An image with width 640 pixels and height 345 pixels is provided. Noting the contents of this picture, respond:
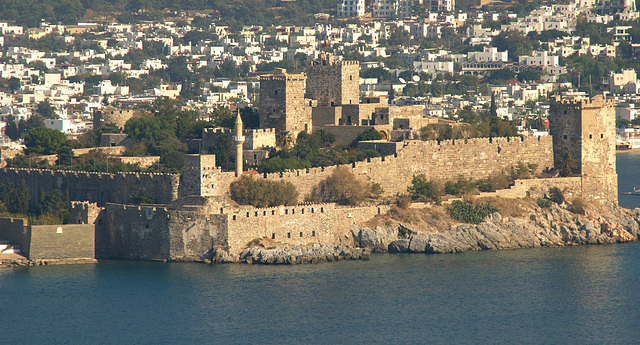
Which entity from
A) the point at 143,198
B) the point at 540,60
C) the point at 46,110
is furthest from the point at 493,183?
the point at 540,60

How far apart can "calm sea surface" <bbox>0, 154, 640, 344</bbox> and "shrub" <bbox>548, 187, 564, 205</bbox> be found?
610 cm

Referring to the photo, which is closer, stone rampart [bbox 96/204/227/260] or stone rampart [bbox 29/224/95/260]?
stone rampart [bbox 96/204/227/260]

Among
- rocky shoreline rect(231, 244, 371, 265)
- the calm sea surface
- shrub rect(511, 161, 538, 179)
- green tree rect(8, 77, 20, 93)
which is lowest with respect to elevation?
the calm sea surface

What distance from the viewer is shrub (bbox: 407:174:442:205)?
204 ft

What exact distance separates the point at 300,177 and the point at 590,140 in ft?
49.0

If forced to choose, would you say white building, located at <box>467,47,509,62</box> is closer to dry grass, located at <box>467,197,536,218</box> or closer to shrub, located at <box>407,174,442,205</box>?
dry grass, located at <box>467,197,536,218</box>

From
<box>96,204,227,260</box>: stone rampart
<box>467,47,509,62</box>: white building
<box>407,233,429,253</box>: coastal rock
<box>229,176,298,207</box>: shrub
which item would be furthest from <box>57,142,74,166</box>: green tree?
<box>467,47,509,62</box>: white building

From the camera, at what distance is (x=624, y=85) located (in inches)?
6033

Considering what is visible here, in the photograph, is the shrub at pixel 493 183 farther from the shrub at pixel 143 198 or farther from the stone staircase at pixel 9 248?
the stone staircase at pixel 9 248

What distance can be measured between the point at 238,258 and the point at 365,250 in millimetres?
5413

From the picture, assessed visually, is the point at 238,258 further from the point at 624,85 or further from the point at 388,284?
the point at 624,85

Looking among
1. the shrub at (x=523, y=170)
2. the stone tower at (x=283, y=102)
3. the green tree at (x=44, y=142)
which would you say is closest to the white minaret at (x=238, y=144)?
the stone tower at (x=283, y=102)

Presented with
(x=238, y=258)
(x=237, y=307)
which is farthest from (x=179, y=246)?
(x=237, y=307)

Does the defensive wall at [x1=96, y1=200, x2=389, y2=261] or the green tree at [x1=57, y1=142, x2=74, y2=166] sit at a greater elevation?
the green tree at [x1=57, y1=142, x2=74, y2=166]
